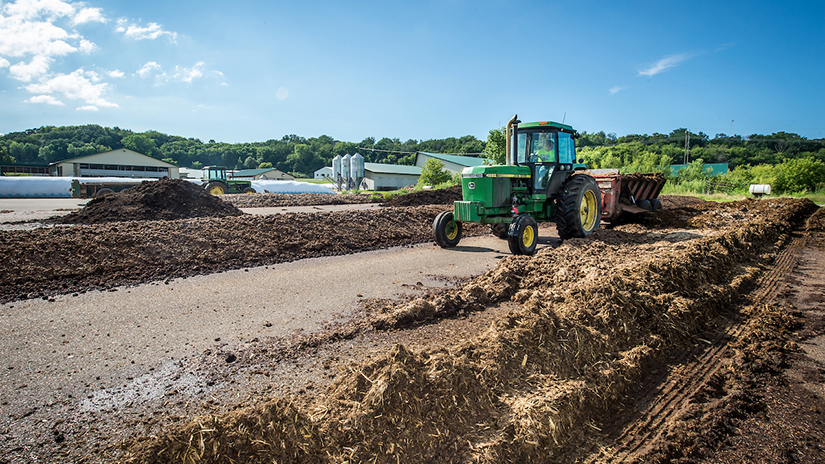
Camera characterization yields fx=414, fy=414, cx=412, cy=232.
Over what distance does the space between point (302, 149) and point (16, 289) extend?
114 m

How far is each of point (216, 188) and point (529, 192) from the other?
23.6 metres

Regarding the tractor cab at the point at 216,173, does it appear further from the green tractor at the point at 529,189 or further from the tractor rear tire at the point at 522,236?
the tractor rear tire at the point at 522,236

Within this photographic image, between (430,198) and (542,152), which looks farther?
(430,198)

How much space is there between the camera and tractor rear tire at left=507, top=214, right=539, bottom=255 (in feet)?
25.8

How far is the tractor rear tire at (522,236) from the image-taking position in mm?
7863

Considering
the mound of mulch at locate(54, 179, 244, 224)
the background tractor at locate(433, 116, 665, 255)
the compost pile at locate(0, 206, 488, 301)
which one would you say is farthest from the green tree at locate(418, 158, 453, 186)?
the background tractor at locate(433, 116, 665, 255)

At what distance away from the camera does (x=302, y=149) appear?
11394 cm

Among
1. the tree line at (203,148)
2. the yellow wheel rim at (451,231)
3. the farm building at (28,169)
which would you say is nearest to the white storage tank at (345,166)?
the tree line at (203,148)

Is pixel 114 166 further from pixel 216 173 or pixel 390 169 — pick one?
pixel 390 169

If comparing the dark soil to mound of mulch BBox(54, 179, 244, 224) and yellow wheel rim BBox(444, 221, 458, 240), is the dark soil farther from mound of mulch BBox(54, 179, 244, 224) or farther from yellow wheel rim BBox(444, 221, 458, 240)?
mound of mulch BBox(54, 179, 244, 224)

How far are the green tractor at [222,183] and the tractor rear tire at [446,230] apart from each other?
22484 mm

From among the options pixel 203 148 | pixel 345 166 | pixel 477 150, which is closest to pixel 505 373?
pixel 345 166

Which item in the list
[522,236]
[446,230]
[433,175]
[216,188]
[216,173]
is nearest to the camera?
[522,236]

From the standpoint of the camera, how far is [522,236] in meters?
7.94
